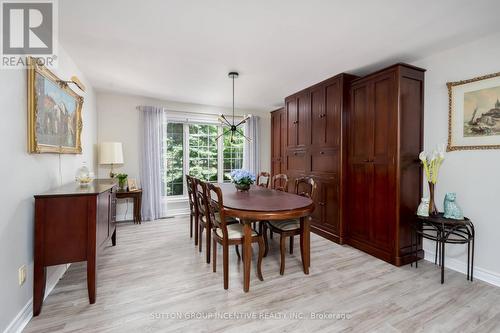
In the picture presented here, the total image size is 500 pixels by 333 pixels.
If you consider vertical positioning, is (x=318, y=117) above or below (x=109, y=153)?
above

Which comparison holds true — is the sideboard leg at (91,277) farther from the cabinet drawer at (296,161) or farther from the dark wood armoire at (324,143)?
the cabinet drawer at (296,161)

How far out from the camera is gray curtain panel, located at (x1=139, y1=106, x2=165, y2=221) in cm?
439

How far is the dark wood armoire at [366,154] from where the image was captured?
8.57 feet

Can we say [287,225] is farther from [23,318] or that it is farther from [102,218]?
[23,318]

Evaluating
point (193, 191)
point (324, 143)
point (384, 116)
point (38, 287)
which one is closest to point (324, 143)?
point (324, 143)

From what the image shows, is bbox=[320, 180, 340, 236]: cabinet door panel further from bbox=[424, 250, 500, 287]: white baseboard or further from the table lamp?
the table lamp

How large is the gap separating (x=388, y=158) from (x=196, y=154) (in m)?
3.74

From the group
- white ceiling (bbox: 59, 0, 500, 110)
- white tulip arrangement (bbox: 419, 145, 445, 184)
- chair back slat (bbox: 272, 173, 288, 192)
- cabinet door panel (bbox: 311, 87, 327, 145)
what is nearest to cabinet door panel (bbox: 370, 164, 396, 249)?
white tulip arrangement (bbox: 419, 145, 445, 184)

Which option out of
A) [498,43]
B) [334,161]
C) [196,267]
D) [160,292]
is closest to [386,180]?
[334,161]

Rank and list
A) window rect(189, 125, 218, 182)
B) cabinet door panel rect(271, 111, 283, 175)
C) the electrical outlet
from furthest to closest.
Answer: window rect(189, 125, 218, 182), cabinet door panel rect(271, 111, 283, 175), the electrical outlet

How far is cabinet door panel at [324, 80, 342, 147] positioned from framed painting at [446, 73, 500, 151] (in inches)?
46.4

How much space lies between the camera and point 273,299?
199 cm

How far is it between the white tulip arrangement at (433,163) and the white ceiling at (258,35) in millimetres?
1129

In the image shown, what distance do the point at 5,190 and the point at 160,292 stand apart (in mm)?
1409
